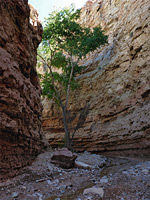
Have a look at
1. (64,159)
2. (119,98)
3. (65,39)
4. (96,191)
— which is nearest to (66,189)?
(96,191)

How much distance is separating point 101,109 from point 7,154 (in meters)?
9.39

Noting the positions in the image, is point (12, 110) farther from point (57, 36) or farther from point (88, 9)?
point (88, 9)

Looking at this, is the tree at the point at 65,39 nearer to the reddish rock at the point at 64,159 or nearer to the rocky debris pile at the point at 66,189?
the reddish rock at the point at 64,159

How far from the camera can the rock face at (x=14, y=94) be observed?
436 cm

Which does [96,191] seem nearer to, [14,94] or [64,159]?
[64,159]

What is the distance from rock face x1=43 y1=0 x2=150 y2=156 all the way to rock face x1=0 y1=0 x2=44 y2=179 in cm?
614

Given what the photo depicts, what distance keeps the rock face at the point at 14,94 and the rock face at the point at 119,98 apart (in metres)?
6.14

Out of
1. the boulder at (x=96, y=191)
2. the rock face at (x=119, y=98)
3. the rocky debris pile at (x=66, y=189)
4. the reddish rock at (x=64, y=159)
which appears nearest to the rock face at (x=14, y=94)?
the rocky debris pile at (x=66, y=189)

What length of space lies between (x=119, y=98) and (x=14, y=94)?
860cm

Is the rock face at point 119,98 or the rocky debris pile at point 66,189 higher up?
the rock face at point 119,98

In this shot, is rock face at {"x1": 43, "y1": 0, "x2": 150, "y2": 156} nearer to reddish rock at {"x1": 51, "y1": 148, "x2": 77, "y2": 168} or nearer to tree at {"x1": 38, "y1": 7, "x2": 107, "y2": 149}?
tree at {"x1": 38, "y1": 7, "x2": 107, "y2": 149}

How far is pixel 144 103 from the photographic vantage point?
8992 millimetres

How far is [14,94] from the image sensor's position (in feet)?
15.5

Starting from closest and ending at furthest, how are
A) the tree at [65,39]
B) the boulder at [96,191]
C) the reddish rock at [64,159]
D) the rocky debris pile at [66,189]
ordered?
the rocky debris pile at [66,189], the boulder at [96,191], the reddish rock at [64,159], the tree at [65,39]
